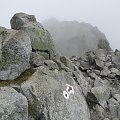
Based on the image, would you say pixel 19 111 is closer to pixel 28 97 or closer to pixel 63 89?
pixel 28 97

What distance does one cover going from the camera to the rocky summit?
16203 mm

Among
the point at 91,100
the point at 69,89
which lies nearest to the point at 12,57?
the point at 69,89

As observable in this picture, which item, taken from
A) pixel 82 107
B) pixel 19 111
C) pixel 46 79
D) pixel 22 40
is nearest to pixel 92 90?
pixel 82 107

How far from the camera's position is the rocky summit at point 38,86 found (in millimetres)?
16203

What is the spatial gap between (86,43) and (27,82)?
56.2m

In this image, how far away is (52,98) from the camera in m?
17.7

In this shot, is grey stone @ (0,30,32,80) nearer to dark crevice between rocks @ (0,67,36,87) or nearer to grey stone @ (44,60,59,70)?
dark crevice between rocks @ (0,67,36,87)

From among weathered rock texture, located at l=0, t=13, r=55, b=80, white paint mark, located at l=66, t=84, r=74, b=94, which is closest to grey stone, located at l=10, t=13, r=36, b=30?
weathered rock texture, located at l=0, t=13, r=55, b=80

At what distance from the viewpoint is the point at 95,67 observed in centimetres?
3253

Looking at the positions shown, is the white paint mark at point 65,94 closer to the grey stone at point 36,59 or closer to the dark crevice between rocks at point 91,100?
the grey stone at point 36,59

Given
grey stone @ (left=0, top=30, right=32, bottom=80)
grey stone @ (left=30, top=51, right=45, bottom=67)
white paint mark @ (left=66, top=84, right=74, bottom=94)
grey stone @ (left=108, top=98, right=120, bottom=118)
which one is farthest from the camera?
grey stone @ (left=108, top=98, right=120, bottom=118)

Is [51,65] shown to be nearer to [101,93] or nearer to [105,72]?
[101,93]

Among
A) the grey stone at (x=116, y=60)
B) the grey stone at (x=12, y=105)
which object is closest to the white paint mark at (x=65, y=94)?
the grey stone at (x=12, y=105)

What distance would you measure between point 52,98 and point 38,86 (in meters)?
1.06
